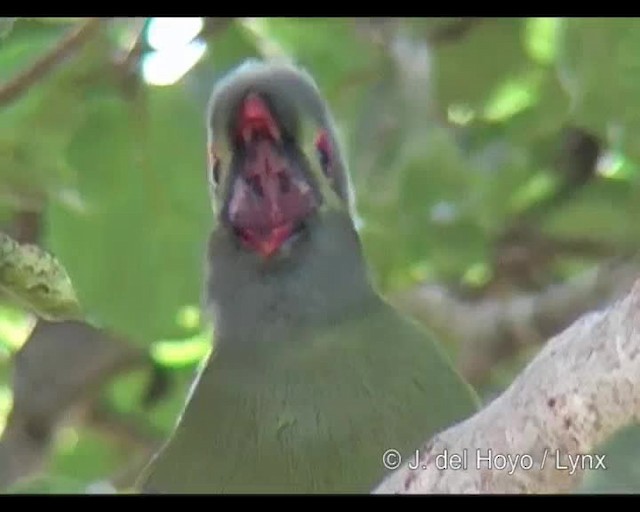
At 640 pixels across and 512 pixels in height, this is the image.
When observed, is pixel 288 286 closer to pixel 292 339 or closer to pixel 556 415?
pixel 292 339

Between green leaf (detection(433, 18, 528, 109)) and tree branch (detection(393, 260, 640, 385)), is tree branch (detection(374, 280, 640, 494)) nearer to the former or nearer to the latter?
tree branch (detection(393, 260, 640, 385))

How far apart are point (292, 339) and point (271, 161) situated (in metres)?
0.11

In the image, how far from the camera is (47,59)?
937 millimetres

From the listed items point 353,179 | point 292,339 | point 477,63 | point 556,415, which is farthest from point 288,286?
point 477,63

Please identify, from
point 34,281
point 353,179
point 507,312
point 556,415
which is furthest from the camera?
point 507,312

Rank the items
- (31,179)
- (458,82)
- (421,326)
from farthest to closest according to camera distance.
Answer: (458,82), (31,179), (421,326)

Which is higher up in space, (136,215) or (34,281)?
(34,281)

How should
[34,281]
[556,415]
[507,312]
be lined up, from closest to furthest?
[556,415], [34,281], [507,312]

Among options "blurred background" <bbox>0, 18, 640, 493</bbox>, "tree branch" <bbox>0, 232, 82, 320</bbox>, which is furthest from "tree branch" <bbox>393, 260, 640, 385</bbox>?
"tree branch" <bbox>0, 232, 82, 320</bbox>

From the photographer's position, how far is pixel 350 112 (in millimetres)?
1063

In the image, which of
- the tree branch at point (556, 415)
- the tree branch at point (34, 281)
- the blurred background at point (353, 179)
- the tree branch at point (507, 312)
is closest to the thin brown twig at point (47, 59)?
the blurred background at point (353, 179)
